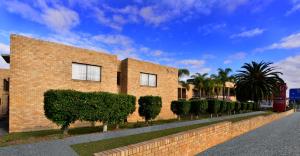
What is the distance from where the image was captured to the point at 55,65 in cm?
1753

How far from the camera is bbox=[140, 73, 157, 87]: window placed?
25.4 m

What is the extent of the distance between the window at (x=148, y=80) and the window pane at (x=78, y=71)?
7061 millimetres

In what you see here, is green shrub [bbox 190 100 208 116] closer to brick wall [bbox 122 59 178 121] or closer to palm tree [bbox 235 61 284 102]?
brick wall [bbox 122 59 178 121]

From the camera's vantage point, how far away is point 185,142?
8297 millimetres

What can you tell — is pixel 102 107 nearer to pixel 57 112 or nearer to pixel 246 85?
pixel 57 112

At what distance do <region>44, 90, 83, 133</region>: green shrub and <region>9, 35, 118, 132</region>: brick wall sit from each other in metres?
4.86

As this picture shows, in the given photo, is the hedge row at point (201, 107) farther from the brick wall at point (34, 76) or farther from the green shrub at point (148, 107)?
the brick wall at point (34, 76)

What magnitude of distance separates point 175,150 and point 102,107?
22.9 ft

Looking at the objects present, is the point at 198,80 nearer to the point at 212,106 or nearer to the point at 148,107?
the point at 212,106

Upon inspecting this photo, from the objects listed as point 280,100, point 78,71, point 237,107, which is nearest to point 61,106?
point 78,71

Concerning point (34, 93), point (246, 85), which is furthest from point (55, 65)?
point (246, 85)

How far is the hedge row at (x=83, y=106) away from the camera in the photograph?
38.6 ft

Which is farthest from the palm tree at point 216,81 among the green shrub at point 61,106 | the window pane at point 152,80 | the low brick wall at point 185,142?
the green shrub at point 61,106

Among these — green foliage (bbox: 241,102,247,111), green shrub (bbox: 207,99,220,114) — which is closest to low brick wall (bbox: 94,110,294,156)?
green shrub (bbox: 207,99,220,114)
